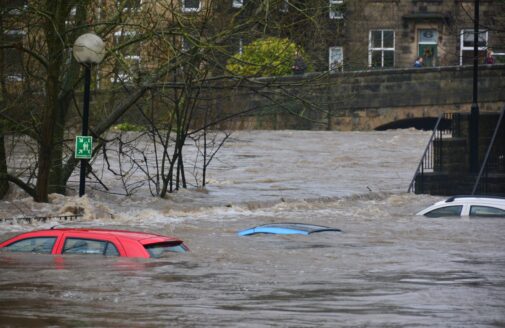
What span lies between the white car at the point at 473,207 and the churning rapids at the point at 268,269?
211 millimetres

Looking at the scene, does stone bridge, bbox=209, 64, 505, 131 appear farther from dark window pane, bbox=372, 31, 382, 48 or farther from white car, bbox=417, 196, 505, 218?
white car, bbox=417, 196, 505, 218

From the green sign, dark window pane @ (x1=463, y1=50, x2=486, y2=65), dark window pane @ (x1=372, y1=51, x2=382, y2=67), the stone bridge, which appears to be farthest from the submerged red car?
dark window pane @ (x1=463, y1=50, x2=486, y2=65)

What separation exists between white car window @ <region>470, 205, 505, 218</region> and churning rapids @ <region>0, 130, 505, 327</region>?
9.4 inches

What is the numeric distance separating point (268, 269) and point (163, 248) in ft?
5.26

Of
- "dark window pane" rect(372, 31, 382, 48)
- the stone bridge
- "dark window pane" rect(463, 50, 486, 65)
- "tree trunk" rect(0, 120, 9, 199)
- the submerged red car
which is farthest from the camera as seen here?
"dark window pane" rect(372, 31, 382, 48)

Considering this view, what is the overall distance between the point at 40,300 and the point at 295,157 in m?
32.3

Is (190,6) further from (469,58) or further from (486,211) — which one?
(469,58)

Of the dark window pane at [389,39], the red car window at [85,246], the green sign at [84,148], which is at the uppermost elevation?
the dark window pane at [389,39]

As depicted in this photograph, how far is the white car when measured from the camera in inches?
909

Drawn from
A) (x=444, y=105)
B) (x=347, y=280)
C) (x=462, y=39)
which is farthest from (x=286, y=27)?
(x=462, y=39)

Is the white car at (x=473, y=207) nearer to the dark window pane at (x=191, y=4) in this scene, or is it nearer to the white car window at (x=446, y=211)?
the white car window at (x=446, y=211)

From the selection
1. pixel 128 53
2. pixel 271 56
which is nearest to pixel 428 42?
pixel 271 56

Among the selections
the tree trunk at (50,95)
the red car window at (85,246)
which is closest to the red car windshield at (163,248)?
the red car window at (85,246)

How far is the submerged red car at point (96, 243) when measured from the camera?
16.0 metres
